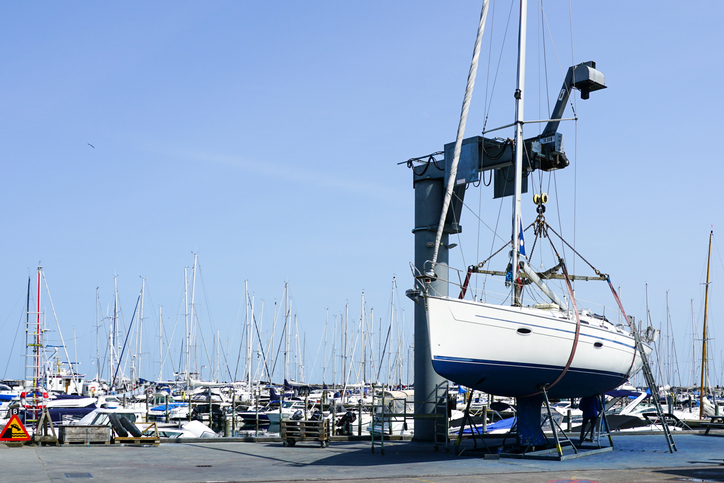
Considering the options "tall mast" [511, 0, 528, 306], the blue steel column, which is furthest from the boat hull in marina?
the blue steel column

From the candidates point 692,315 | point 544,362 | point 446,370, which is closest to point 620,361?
point 544,362

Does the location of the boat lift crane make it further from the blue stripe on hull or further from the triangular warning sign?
the triangular warning sign

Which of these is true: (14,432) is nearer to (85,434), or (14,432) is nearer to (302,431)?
(85,434)

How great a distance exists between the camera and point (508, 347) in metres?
18.5

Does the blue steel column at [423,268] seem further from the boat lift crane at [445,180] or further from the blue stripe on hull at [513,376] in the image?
the blue stripe on hull at [513,376]

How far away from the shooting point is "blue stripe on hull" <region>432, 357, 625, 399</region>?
18.2m

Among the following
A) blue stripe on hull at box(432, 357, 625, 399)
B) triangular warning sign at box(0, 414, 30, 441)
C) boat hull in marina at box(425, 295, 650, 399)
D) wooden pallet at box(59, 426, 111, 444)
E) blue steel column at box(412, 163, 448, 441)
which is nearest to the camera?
boat hull in marina at box(425, 295, 650, 399)

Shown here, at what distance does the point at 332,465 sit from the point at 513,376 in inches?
204

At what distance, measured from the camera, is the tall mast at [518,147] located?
20859 millimetres

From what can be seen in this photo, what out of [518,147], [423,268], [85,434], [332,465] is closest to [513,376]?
[332,465]

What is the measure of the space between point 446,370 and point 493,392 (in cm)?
259

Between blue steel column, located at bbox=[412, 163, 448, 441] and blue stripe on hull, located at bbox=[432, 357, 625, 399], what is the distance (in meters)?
3.59

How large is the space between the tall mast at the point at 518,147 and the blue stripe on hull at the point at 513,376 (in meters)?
2.25

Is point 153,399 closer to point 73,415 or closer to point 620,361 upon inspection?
point 73,415
